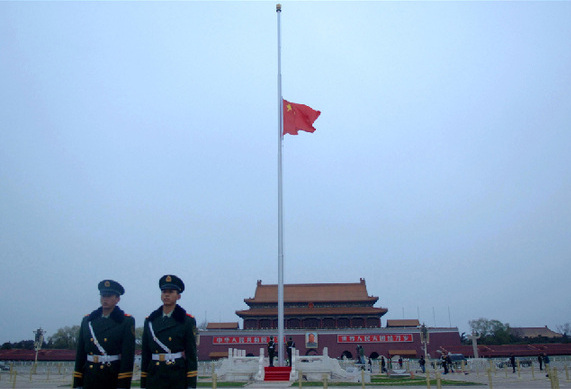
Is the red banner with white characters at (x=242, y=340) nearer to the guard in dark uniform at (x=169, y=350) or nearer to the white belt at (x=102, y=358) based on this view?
the white belt at (x=102, y=358)

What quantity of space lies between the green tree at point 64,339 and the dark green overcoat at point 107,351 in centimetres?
4299

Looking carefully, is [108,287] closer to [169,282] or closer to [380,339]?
[169,282]

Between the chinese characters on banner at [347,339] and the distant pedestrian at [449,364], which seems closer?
the distant pedestrian at [449,364]

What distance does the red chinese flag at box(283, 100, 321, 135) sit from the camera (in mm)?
13375

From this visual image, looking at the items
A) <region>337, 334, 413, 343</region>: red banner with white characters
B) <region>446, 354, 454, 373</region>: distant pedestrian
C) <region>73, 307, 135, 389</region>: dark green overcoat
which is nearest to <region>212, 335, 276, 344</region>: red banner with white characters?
<region>337, 334, 413, 343</region>: red banner with white characters

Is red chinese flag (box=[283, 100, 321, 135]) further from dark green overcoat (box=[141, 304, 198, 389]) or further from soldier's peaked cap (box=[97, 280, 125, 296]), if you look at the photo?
dark green overcoat (box=[141, 304, 198, 389])

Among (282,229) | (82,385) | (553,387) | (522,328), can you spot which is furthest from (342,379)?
(522,328)

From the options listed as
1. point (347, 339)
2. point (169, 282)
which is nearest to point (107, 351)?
point (169, 282)

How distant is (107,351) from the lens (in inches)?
154

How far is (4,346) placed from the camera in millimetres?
37062

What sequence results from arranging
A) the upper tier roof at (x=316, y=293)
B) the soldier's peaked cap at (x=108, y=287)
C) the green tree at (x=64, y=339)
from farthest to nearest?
the green tree at (x=64, y=339) < the upper tier roof at (x=316, y=293) < the soldier's peaked cap at (x=108, y=287)

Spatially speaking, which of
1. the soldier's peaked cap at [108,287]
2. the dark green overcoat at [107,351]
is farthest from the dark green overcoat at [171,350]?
the soldier's peaked cap at [108,287]

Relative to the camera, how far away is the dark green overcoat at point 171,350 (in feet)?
11.9

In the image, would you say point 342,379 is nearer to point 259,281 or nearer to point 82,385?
point 82,385
